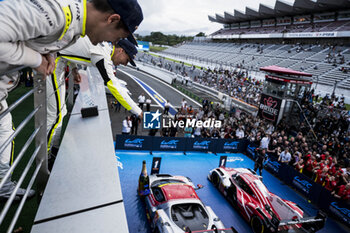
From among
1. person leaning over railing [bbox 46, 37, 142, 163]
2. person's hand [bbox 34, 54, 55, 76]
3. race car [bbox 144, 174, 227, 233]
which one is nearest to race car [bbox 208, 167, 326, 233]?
race car [bbox 144, 174, 227, 233]

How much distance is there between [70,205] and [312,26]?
59.2 meters

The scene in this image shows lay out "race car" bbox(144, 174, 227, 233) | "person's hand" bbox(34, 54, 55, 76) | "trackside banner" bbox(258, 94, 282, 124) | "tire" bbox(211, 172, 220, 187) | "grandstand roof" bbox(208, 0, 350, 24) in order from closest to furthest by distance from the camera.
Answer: "person's hand" bbox(34, 54, 55, 76) → "race car" bbox(144, 174, 227, 233) → "tire" bbox(211, 172, 220, 187) → "trackside banner" bbox(258, 94, 282, 124) → "grandstand roof" bbox(208, 0, 350, 24)

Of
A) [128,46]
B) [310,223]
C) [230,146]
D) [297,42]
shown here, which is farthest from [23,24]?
[297,42]

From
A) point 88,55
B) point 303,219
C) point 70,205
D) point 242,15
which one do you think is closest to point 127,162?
point 303,219

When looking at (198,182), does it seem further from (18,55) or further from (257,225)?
(18,55)

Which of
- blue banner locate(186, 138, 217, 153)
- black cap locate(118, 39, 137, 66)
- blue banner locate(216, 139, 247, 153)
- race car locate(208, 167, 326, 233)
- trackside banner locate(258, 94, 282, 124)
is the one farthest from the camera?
trackside banner locate(258, 94, 282, 124)

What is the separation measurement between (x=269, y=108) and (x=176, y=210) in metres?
15.4

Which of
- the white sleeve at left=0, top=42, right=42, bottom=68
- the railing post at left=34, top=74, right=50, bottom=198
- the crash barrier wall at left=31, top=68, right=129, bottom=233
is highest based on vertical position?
the white sleeve at left=0, top=42, right=42, bottom=68

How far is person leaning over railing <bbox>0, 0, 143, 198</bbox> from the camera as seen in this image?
2.99 ft

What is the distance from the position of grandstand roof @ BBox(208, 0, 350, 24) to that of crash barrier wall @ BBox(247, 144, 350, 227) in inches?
1807

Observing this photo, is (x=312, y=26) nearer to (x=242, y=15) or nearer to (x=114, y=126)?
(x=242, y=15)

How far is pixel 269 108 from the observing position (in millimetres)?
18938

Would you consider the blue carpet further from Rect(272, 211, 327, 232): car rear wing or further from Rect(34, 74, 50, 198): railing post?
Rect(34, 74, 50, 198): railing post

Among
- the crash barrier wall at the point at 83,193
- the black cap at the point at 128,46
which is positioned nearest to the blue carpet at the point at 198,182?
the black cap at the point at 128,46
